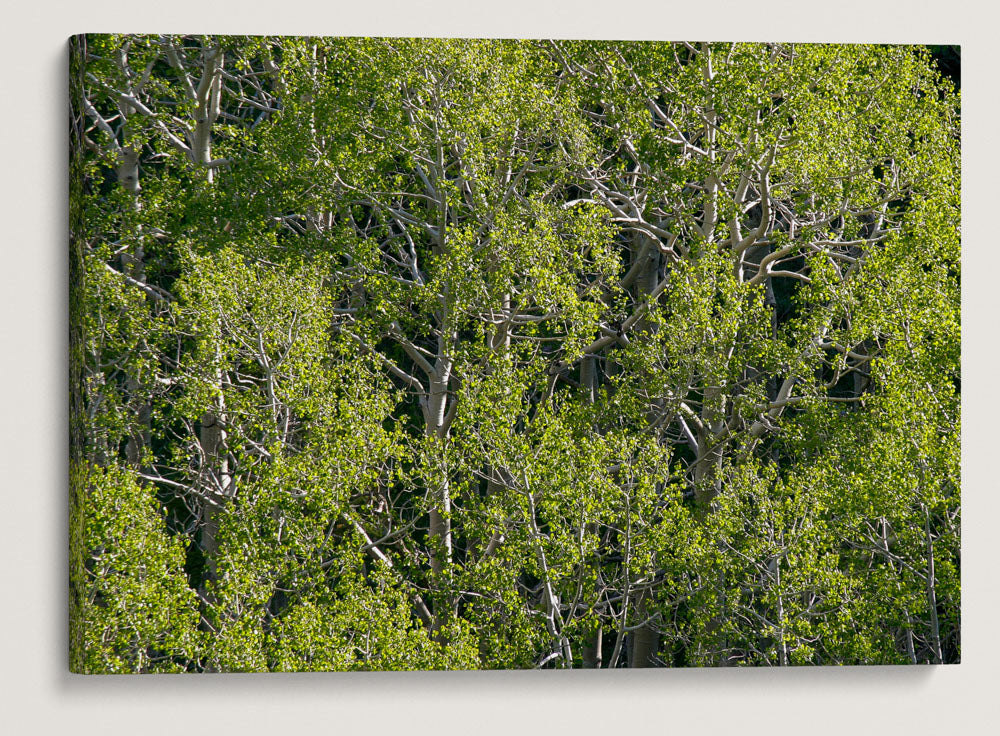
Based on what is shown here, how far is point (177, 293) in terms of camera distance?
3941 mm

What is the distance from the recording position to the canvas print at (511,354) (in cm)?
392

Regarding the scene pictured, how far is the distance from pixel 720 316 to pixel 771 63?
1052mm

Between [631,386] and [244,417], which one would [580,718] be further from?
[244,417]

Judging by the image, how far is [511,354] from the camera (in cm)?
411

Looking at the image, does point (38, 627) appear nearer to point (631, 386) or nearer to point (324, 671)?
point (324, 671)

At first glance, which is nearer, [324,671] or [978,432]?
[324,671]

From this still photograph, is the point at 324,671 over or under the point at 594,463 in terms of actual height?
under

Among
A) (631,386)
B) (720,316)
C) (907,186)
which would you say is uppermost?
(907,186)

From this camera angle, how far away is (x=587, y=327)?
4109 mm

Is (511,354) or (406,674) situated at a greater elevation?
(511,354)

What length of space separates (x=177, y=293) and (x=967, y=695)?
3621 mm

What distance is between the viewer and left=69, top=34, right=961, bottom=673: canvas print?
3922mm

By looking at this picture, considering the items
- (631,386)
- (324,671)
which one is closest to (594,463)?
(631,386)

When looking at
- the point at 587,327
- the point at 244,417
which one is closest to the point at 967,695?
the point at 587,327
